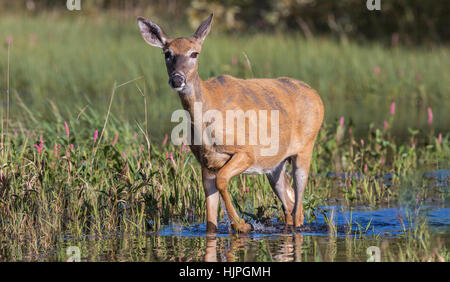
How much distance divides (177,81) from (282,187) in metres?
2.16

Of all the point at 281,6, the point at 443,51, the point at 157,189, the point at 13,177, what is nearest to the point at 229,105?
the point at 157,189

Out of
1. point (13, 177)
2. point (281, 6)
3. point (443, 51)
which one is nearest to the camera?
point (13, 177)

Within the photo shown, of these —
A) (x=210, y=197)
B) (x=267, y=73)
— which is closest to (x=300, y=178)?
(x=210, y=197)

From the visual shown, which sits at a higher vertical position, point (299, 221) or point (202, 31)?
point (202, 31)

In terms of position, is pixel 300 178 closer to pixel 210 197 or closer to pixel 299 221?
pixel 299 221

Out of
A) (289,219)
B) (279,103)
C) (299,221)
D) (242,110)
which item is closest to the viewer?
(242,110)

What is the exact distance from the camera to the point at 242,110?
318 inches

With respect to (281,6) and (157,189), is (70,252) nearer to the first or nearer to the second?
(157,189)

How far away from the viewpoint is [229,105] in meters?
8.01

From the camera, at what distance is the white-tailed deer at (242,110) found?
7.71 m

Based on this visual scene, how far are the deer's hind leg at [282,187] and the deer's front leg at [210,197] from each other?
3.08 ft

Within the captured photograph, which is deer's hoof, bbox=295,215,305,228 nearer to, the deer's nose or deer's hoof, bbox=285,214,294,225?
deer's hoof, bbox=285,214,294,225

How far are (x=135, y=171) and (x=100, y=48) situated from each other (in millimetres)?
14014
